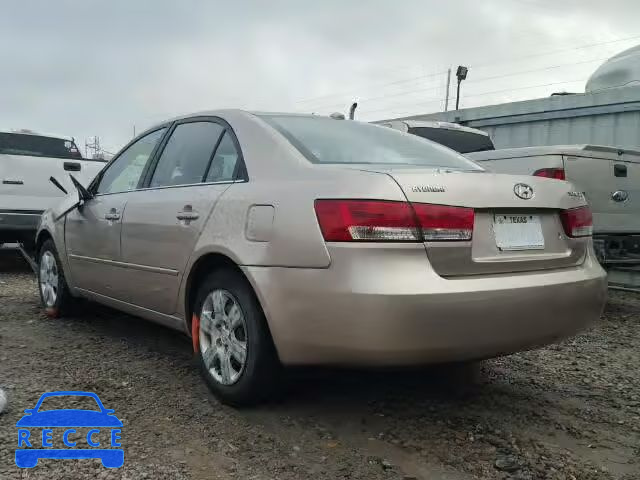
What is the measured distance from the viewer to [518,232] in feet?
9.30

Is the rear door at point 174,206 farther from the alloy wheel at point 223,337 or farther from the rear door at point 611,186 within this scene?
the rear door at point 611,186

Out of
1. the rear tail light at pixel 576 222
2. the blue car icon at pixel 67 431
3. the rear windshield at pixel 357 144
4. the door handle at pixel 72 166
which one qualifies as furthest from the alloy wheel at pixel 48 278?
the rear tail light at pixel 576 222

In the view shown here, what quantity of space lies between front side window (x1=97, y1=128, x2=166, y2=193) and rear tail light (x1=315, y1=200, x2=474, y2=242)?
197 centimetres

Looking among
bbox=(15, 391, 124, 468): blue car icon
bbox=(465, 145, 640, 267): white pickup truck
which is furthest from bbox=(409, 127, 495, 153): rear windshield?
bbox=(15, 391, 124, 468): blue car icon

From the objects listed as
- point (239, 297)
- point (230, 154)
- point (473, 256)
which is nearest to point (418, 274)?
point (473, 256)

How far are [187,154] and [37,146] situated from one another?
5.55m

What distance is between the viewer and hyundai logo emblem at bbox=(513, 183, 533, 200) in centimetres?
286

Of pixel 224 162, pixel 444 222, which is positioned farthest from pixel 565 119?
pixel 444 222

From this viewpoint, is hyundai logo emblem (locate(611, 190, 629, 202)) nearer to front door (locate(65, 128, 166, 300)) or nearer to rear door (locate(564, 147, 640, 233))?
rear door (locate(564, 147, 640, 233))

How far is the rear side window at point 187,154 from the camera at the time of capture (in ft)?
11.8

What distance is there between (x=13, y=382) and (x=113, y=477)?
1.38m

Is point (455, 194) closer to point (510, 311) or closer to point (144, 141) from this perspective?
point (510, 311)

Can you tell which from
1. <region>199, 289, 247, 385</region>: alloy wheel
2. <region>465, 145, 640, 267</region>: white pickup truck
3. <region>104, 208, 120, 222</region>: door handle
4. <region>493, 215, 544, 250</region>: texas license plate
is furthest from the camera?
<region>465, 145, 640, 267</region>: white pickup truck

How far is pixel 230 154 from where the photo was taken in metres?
3.39
